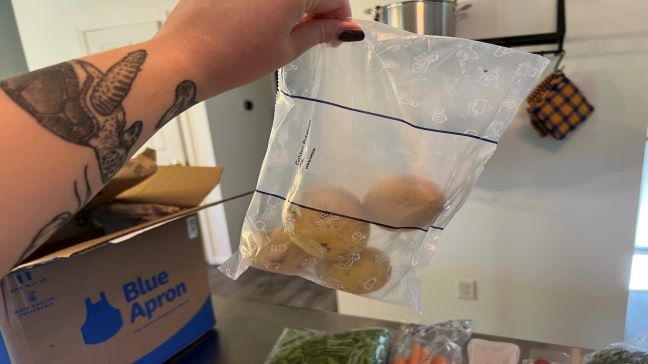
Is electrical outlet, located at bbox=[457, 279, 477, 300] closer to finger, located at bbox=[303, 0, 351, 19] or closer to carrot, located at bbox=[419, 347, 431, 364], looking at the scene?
carrot, located at bbox=[419, 347, 431, 364]

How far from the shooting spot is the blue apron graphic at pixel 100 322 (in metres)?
0.76

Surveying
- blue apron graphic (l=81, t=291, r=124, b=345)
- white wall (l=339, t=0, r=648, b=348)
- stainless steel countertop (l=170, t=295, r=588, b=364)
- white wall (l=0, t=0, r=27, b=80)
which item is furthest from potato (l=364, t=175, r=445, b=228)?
white wall (l=0, t=0, r=27, b=80)

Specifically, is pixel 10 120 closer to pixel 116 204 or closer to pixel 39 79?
pixel 39 79

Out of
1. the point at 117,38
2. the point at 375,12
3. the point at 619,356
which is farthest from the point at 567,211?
the point at 117,38

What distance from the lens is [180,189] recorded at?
915 millimetres

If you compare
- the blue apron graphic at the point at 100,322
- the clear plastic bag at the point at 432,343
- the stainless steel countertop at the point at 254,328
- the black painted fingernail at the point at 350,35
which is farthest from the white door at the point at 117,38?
the black painted fingernail at the point at 350,35

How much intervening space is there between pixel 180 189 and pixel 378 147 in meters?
0.48

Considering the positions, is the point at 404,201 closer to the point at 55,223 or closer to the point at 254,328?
the point at 55,223

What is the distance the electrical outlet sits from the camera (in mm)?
2051

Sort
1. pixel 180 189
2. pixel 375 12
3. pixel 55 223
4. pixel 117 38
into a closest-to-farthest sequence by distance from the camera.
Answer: pixel 55 223 → pixel 180 189 → pixel 375 12 → pixel 117 38

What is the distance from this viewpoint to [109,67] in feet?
1.43

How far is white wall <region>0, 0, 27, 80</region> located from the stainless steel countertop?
404cm

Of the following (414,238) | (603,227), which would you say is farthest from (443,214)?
(603,227)

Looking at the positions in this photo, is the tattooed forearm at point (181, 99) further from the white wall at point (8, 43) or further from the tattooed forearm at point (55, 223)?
the white wall at point (8, 43)
